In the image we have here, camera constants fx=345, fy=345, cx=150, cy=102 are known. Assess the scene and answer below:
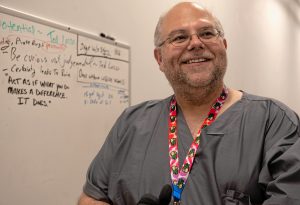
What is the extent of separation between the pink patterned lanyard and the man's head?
3.4 inches

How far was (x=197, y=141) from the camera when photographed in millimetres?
1220

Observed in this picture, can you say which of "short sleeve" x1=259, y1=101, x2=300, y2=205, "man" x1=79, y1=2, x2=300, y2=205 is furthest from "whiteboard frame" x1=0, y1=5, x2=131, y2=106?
"short sleeve" x1=259, y1=101, x2=300, y2=205

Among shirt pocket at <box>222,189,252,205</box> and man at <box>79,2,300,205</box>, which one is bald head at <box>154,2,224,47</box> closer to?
man at <box>79,2,300,205</box>

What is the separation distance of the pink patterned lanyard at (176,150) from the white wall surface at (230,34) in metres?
0.76

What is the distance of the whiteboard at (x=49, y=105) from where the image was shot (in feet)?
4.98

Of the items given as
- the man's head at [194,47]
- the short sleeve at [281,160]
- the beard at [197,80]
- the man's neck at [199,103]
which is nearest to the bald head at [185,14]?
the man's head at [194,47]

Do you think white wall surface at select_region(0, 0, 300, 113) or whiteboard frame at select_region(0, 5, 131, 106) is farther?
white wall surface at select_region(0, 0, 300, 113)

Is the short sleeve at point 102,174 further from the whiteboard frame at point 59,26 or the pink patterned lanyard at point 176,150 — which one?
the whiteboard frame at point 59,26

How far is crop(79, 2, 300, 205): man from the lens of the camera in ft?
3.43

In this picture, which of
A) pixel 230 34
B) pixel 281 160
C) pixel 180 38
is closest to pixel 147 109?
pixel 180 38

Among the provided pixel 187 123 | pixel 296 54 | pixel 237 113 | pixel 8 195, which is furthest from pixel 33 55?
pixel 296 54

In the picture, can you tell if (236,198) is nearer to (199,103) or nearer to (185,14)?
(199,103)

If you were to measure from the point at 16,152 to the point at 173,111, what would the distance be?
0.73m

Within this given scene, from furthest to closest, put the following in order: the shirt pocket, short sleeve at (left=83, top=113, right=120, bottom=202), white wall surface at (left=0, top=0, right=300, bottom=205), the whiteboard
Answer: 1. white wall surface at (left=0, top=0, right=300, bottom=205)
2. the whiteboard
3. short sleeve at (left=83, top=113, right=120, bottom=202)
4. the shirt pocket
